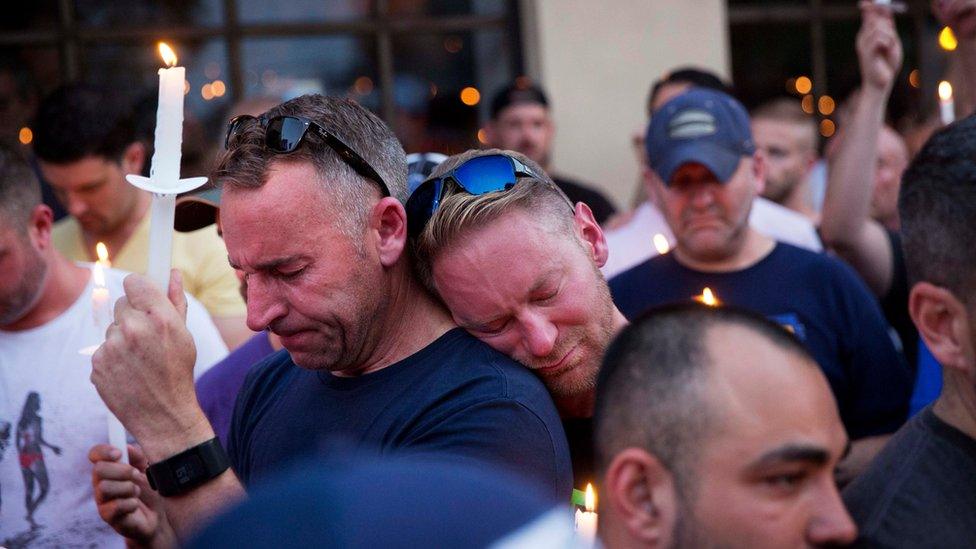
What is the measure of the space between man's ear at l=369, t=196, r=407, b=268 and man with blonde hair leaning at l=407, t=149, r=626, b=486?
0.06 m

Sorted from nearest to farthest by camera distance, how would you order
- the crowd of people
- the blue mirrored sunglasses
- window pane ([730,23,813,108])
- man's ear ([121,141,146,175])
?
the crowd of people < the blue mirrored sunglasses < man's ear ([121,141,146,175]) < window pane ([730,23,813,108])

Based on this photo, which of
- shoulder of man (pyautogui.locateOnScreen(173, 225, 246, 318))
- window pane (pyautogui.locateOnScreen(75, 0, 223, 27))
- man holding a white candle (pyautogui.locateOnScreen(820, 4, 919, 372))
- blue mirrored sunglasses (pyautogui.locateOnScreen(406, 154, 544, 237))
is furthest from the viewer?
window pane (pyautogui.locateOnScreen(75, 0, 223, 27))

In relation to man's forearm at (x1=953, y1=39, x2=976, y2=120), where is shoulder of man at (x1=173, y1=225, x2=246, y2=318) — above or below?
below

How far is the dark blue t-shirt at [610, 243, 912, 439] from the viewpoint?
11.5ft

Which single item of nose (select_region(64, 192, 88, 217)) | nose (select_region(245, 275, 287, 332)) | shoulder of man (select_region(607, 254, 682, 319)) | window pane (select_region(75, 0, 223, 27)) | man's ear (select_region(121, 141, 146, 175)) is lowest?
shoulder of man (select_region(607, 254, 682, 319))

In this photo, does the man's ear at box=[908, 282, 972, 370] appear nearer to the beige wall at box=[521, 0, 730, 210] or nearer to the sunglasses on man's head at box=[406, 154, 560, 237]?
the sunglasses on man's head at box=[406, 154, 560, 237]

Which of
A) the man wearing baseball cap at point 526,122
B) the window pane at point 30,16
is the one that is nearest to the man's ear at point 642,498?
the man wearing baseball cap at point 526,122

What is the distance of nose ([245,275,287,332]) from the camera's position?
7.90 ft

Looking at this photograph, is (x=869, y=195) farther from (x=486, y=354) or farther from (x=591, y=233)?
(x=486, y=354)

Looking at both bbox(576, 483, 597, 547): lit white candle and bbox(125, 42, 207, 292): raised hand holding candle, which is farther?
bbox(125, 42, 207, 292): raised hand holding candle

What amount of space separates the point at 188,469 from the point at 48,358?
4.01 feet

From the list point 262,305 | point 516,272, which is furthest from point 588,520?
point 262,305

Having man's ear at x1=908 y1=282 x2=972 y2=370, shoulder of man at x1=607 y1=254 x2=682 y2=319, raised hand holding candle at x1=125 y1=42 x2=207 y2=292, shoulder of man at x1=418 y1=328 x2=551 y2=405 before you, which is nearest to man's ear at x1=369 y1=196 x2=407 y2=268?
shoulder of man at x1=418 y1=328 x2=551 y2=405

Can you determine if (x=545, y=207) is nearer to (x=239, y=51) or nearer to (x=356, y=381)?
(x=356, y=381)
